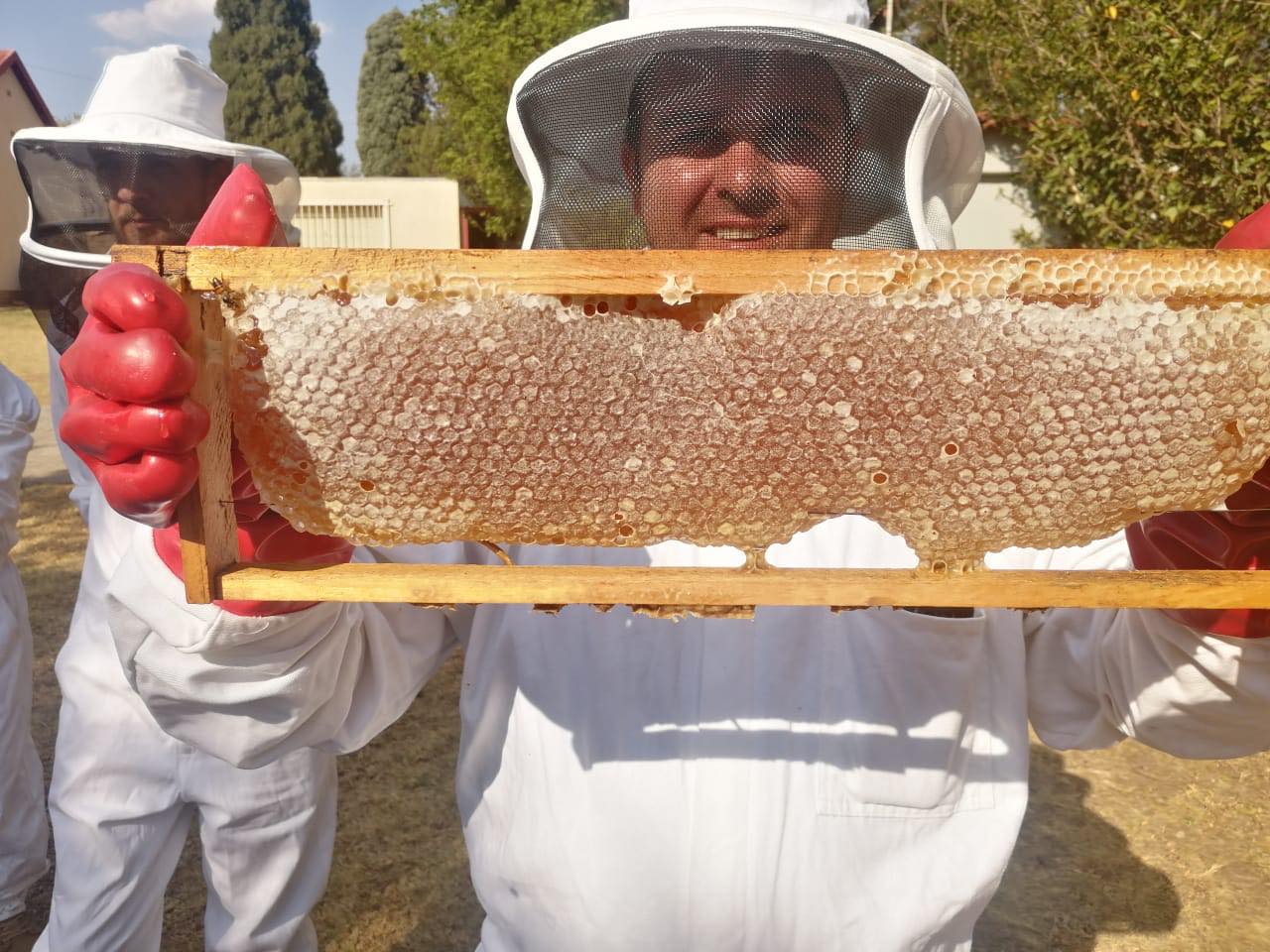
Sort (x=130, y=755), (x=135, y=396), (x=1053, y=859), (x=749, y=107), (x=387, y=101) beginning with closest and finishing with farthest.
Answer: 1. (x=135, y=396)
2. (x=749, y=107)
3. (x=130, y=755)
4. (x=1053, y=859)
5. (x=387, y=101)

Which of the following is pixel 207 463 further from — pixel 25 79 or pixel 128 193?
pixel 25 79

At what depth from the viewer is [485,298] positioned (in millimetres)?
1021

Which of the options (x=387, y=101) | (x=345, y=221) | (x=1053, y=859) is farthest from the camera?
(x=387, y=101)

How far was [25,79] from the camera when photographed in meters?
20.0

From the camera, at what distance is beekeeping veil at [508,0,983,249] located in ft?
4.21

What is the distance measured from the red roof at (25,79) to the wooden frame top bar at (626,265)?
20.9 metres

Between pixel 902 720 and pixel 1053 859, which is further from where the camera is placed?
pixel 1053 859

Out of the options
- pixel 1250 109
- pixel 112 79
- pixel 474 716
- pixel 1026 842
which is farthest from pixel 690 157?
pixel 1250 109

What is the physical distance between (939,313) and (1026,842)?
302 cm

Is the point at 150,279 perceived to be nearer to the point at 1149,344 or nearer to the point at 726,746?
the point at 726,746

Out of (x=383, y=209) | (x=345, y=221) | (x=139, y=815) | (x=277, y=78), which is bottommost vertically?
(x=345, y=221)

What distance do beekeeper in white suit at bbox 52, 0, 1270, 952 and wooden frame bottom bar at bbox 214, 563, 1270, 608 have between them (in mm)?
202

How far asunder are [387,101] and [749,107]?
1325 inches

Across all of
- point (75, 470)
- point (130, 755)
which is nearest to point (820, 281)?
point (130, 755)
